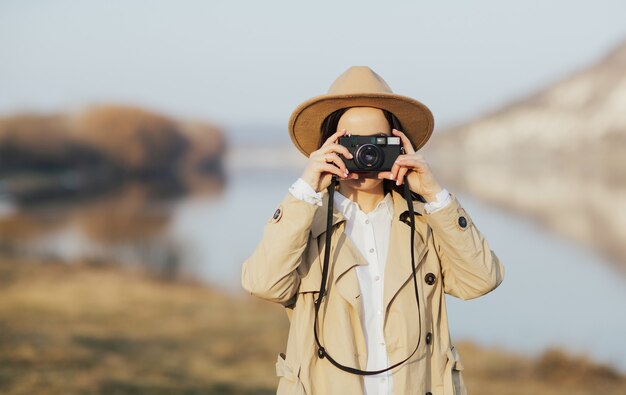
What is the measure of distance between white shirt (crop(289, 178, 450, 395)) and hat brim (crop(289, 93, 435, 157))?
0.21 m

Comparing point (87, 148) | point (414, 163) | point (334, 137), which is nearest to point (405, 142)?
point (414, 163)

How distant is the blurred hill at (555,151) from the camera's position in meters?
35.1

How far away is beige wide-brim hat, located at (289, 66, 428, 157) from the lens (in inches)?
77.3

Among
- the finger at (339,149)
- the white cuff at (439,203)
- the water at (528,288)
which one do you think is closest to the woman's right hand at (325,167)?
the finger at (339,149)

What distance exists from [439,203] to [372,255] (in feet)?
0.77

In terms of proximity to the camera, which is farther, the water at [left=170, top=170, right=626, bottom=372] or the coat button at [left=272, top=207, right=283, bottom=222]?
the water at [left=170, top=170, right=626, bottom=372]

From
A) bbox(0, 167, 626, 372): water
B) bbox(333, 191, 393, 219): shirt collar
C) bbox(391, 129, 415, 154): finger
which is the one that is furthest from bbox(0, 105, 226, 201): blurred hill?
bbox(391, 129, 415, 154): finger

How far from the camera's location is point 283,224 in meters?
1.85

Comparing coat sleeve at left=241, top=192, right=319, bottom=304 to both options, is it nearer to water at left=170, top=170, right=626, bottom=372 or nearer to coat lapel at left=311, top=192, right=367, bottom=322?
coat lapel at left=311, top=192, right=367, bottom=322

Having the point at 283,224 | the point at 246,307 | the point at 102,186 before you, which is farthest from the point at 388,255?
the point at 102,186

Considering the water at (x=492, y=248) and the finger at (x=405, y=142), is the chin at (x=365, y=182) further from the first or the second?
the water at (x=492, y=248)

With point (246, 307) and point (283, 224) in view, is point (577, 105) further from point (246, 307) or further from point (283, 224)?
point (283, 224)

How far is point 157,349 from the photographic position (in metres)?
7.54

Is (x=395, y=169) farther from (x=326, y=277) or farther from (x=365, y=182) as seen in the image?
(x=326, y=277)
